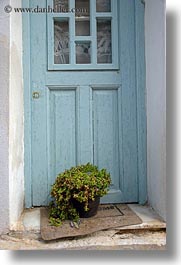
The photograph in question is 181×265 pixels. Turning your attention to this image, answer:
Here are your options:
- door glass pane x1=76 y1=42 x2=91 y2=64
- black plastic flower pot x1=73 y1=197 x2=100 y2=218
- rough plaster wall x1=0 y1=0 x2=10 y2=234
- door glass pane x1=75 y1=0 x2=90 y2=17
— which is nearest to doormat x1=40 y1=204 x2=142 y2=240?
black plastic flower pot x1=73 y1=197 x2=100 y2=218

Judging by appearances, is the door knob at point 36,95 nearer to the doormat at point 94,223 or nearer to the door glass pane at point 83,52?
the door glass pane at point 83,52

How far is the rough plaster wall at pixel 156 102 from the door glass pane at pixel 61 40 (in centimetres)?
29

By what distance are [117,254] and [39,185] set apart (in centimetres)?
35

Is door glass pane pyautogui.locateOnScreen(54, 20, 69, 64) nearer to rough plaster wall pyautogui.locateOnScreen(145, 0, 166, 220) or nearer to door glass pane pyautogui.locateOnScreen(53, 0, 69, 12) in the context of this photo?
door glass pane pyautogui.locateOnScreen(53, 0, 69, 12)

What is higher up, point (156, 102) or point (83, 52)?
point (83, 52)

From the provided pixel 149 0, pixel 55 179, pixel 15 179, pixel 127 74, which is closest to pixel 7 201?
pixel 15 179

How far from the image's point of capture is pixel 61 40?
3.85 feet

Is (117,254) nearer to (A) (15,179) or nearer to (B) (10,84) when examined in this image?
(A) (15,179)

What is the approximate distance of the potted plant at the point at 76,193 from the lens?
1051mm

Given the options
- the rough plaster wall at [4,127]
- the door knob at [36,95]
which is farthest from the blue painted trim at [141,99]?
the rough plaster wall at [4,127]

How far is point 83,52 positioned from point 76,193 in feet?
1.64

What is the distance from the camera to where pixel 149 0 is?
1.19m

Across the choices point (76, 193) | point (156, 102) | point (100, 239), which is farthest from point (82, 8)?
point (100, 239)

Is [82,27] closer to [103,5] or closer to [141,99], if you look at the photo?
[103,5]
